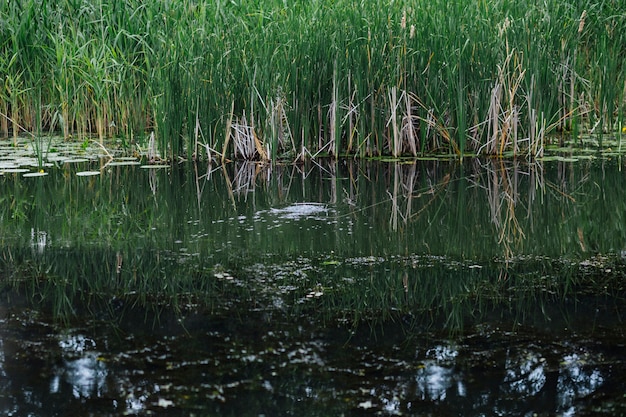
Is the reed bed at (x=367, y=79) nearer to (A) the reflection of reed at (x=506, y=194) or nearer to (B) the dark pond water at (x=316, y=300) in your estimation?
(A) the reflection of reed at (x=506, y=194)

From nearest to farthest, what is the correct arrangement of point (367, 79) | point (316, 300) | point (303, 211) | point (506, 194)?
point (316, 300), point (303, 211), point (506, 194), point (367, 79)

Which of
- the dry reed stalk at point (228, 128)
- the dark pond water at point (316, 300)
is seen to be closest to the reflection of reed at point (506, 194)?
the dark pond water at point (316, 300)

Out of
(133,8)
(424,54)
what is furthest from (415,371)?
(133,8)

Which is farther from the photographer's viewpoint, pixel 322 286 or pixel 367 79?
pixel 367 79

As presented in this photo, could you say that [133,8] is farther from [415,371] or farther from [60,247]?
[415,371]

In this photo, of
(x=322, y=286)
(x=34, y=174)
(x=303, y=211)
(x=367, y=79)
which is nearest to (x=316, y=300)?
(x=322, y=286)

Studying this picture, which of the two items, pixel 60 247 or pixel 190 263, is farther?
pixel 60 247

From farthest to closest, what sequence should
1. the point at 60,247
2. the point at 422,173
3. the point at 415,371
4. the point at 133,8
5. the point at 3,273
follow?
the point at 133,8 < the point at 422,173 < the point at 60,247 < the point at 3,273 < the point at 415,371

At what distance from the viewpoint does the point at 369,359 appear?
8.04 feet

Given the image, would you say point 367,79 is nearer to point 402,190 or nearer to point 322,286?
point 402,190

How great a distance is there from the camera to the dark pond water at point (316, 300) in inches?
87.9

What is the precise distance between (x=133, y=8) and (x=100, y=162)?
6.27 feet

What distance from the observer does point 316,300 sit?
9.82ft

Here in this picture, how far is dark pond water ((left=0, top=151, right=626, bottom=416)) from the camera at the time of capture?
7.32 ft
